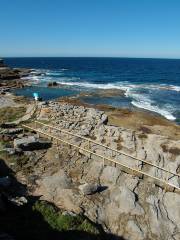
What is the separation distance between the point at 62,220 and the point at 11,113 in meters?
16.8

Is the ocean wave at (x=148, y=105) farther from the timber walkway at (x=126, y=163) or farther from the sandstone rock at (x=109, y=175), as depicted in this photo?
the sandstone rock at (x=109, y=175)

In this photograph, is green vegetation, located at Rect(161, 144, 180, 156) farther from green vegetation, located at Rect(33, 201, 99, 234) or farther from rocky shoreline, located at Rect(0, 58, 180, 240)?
Result: green vegetation, located at Rect(33, 201, 99, 234)

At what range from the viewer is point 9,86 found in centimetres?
5528

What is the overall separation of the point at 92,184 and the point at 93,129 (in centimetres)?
865

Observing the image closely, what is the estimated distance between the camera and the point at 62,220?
11.7m

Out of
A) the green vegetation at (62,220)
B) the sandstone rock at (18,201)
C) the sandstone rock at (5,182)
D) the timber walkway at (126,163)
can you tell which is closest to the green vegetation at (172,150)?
the timber walkway at (126,163)

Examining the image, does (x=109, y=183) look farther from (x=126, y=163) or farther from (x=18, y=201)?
(x=18, y=201)

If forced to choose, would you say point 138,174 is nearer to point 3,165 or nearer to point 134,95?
point 3,165

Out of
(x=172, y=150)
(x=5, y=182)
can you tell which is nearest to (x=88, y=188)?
(x=5, y=182)

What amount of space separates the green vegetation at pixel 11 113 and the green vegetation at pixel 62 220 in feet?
44.3

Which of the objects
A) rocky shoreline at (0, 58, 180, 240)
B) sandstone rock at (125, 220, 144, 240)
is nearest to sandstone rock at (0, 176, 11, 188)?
rocky shoreline at (0, 58, 180, 240)

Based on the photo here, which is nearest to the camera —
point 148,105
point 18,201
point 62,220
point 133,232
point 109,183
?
point 62,220

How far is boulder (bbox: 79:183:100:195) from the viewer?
46.8 feet

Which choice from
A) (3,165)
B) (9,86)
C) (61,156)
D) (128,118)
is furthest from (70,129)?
(9,86)
